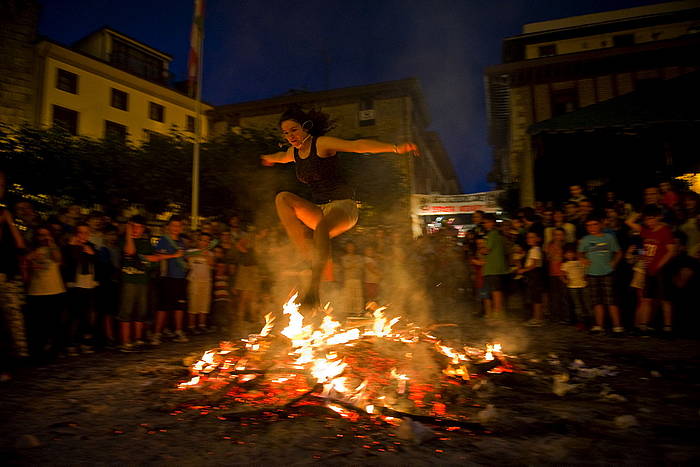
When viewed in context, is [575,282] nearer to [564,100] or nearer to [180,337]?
[180,337]

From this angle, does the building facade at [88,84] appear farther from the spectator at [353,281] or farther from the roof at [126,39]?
the spectator at [353,281]

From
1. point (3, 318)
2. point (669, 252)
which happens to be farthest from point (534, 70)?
point (3, 318)

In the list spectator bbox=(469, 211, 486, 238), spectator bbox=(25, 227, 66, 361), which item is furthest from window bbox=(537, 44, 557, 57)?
spectator bbox=(25, 227, 66, 361)

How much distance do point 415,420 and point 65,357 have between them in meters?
4.31

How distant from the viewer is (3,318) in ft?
14.0

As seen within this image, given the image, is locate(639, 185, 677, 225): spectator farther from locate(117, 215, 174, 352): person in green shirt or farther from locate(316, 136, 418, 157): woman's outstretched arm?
locate(117, 215, 174, 352): person in green shirt

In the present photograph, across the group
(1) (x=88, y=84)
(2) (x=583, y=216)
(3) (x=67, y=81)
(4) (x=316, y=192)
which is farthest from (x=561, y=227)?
(1) (x=88, y=84)

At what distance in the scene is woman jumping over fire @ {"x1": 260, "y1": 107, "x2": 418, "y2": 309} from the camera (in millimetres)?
4383

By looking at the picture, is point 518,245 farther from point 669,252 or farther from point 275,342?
point 275,342

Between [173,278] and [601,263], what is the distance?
624 centimetres

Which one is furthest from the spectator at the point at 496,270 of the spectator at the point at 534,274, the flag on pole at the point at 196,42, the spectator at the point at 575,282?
the flag on pole at the point at 196,42

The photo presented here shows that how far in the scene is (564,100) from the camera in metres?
20.4

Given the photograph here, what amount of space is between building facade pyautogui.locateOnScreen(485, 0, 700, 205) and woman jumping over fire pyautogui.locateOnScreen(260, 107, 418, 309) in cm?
1119

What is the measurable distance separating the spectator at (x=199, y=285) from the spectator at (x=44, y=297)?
205 centimetres
